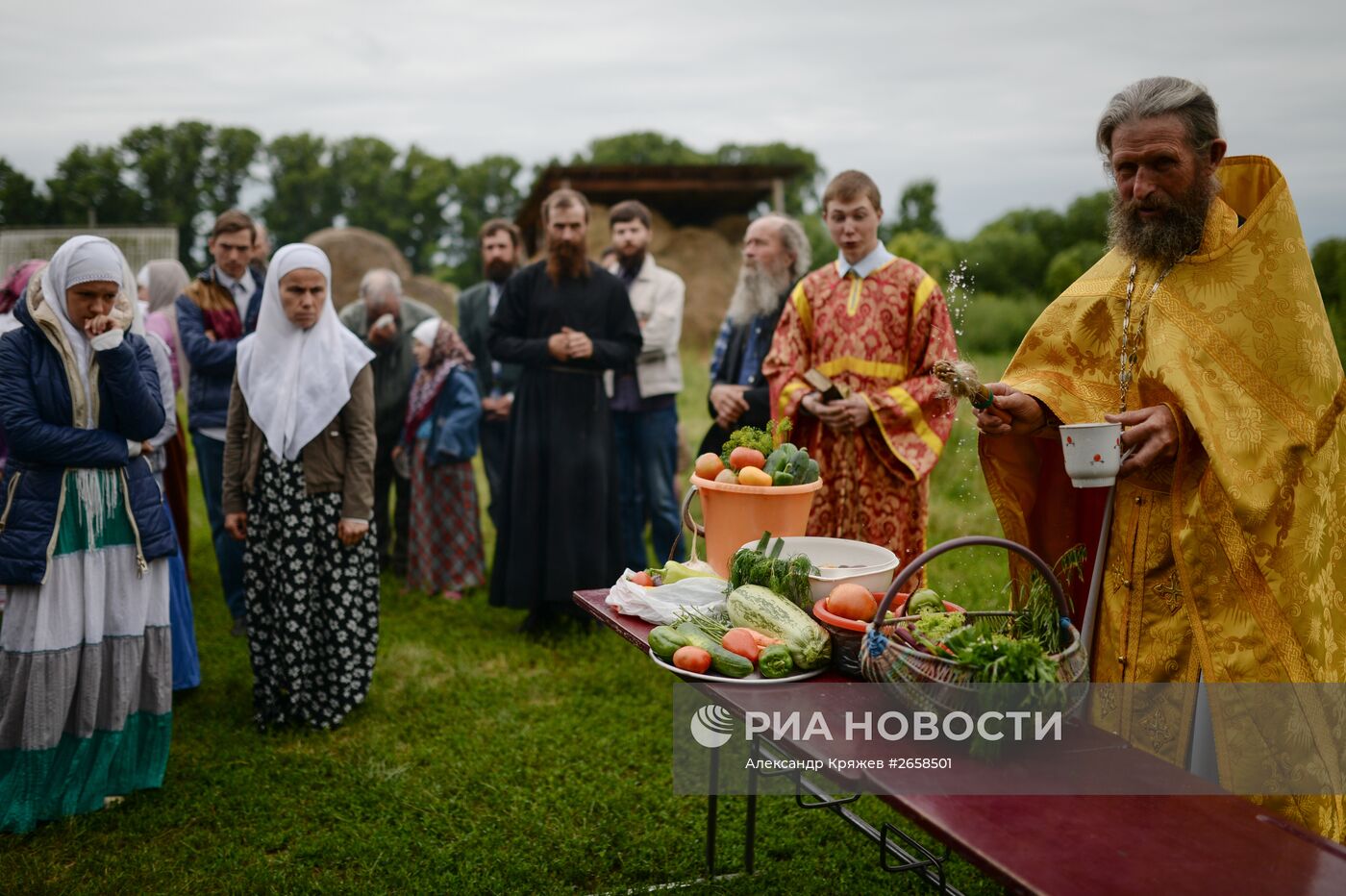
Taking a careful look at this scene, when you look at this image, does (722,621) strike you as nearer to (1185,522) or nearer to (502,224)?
(1185,522)

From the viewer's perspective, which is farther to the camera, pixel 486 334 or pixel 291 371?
pixel 486 334

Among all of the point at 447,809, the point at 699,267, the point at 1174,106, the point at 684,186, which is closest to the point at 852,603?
the point at 1174,106

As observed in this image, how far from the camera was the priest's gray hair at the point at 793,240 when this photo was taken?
18.2 feet

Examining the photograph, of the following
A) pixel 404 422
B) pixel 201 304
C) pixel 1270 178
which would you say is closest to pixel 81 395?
pixel 201 304

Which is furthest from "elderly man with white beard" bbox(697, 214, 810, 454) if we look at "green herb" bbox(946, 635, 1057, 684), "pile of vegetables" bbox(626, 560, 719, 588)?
"green herb" bbox(946, 635, 1057, 684)

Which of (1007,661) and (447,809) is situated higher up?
(1007,661)

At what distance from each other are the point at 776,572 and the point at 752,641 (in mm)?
243

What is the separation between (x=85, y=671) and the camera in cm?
379

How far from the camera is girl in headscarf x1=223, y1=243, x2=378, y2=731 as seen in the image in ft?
14.5

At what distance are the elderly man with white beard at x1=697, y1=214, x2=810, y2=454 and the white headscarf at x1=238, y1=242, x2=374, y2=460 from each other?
1.94 meters

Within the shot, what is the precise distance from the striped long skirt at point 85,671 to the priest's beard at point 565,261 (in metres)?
2.64

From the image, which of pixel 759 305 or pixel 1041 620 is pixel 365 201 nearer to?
pixel 759 305

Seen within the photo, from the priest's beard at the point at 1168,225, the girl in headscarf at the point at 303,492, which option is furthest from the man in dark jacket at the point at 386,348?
the priest's beard at the point at 1168,225

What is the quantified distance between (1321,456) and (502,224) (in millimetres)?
6255
